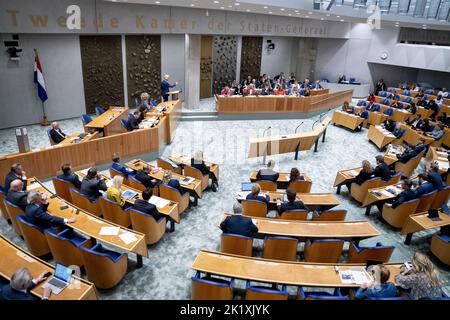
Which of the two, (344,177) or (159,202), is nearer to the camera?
(159,202)

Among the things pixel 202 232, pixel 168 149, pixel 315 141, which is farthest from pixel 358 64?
pixel 202 232

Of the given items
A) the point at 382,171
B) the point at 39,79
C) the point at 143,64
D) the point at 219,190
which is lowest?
the point at 219,190

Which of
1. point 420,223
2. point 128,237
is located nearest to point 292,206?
point 420,223

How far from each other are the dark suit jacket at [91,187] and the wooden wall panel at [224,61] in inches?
514

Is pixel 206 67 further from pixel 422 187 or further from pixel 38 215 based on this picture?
pixel 38 215

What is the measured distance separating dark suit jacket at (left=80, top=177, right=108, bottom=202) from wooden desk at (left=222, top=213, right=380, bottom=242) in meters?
2.96

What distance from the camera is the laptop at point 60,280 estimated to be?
4.25m

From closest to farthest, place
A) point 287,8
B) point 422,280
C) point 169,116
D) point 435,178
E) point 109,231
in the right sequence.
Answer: point 422,280, point 109,231, point 435,178, point 169,116, point 287,8

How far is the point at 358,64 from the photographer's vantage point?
2247 centimetres

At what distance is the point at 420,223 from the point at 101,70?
482 inches

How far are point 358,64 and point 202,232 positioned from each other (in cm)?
1970

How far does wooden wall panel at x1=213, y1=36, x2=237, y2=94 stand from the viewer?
18094mm

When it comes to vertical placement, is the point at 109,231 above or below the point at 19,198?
below

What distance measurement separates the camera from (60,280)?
4.35 m
